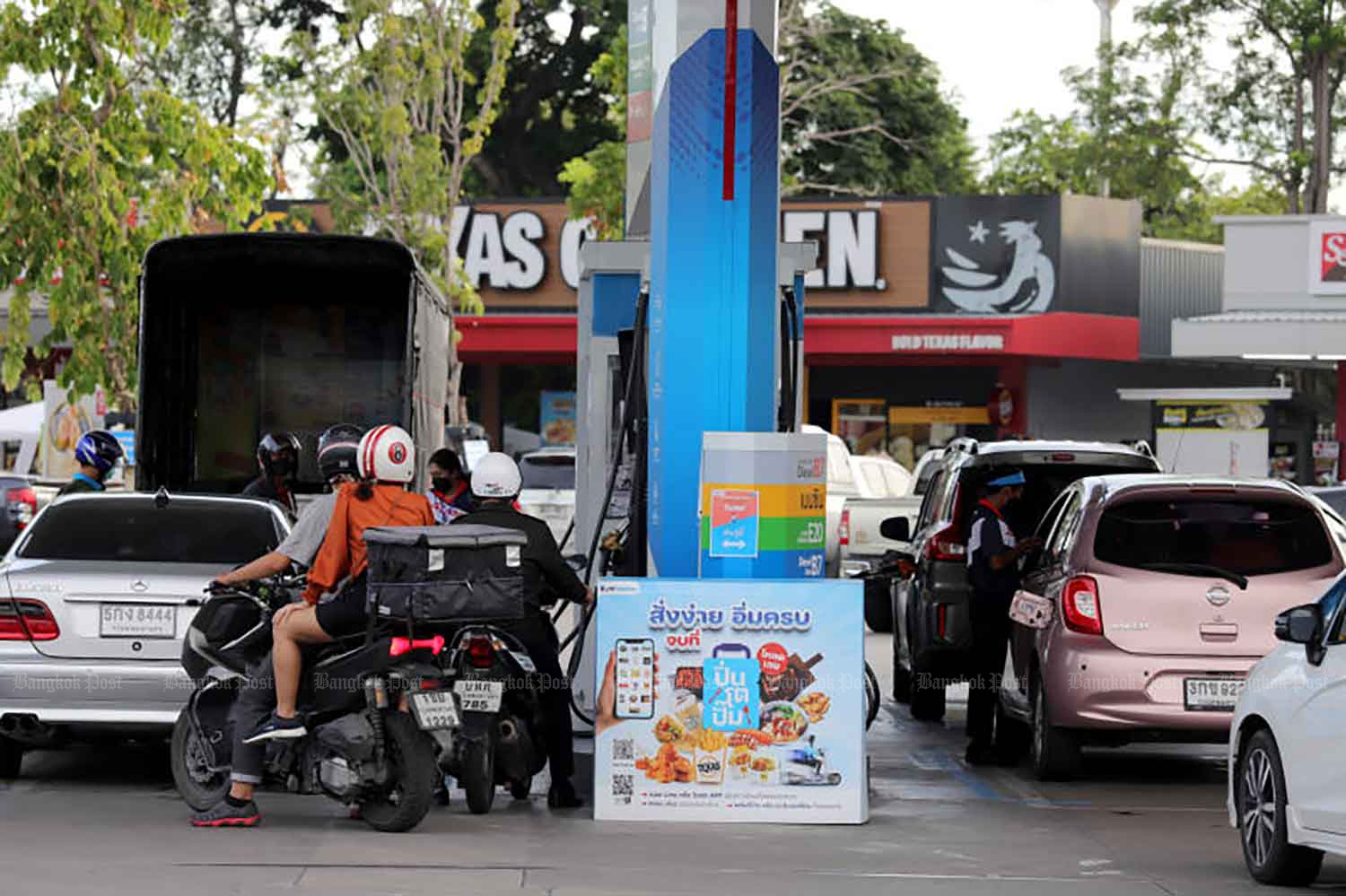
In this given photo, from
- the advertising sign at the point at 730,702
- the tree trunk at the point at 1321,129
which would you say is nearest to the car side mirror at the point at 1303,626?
the advertising sign at the point at 730,702

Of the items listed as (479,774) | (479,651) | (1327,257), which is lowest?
(479,774)

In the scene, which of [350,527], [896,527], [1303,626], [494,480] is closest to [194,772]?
[350,527]

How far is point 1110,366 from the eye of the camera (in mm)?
48250

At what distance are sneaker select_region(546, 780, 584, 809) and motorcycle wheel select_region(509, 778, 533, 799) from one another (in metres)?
0.14

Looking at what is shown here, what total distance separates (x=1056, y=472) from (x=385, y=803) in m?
7.15

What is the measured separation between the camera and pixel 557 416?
169 ft

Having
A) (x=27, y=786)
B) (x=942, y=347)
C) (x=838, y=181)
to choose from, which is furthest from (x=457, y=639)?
(x=838, y=181)

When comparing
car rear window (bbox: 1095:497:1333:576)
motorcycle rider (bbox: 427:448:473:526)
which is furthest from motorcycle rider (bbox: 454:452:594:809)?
motorcycle rider (bbox: 427:448:473:526)

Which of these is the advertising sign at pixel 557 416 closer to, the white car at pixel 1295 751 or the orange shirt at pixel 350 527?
the orange shirt at pixel 350 527

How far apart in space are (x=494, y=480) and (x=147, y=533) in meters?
2.18

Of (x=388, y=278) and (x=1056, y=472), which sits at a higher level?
(x=388, y=278)

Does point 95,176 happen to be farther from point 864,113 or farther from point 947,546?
point 864,113

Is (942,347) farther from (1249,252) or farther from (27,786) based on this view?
(27,786)

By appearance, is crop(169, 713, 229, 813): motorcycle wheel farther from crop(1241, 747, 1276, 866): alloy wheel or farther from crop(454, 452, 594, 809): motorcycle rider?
crop(1241, 747, 1276, 866): alloy wheel
